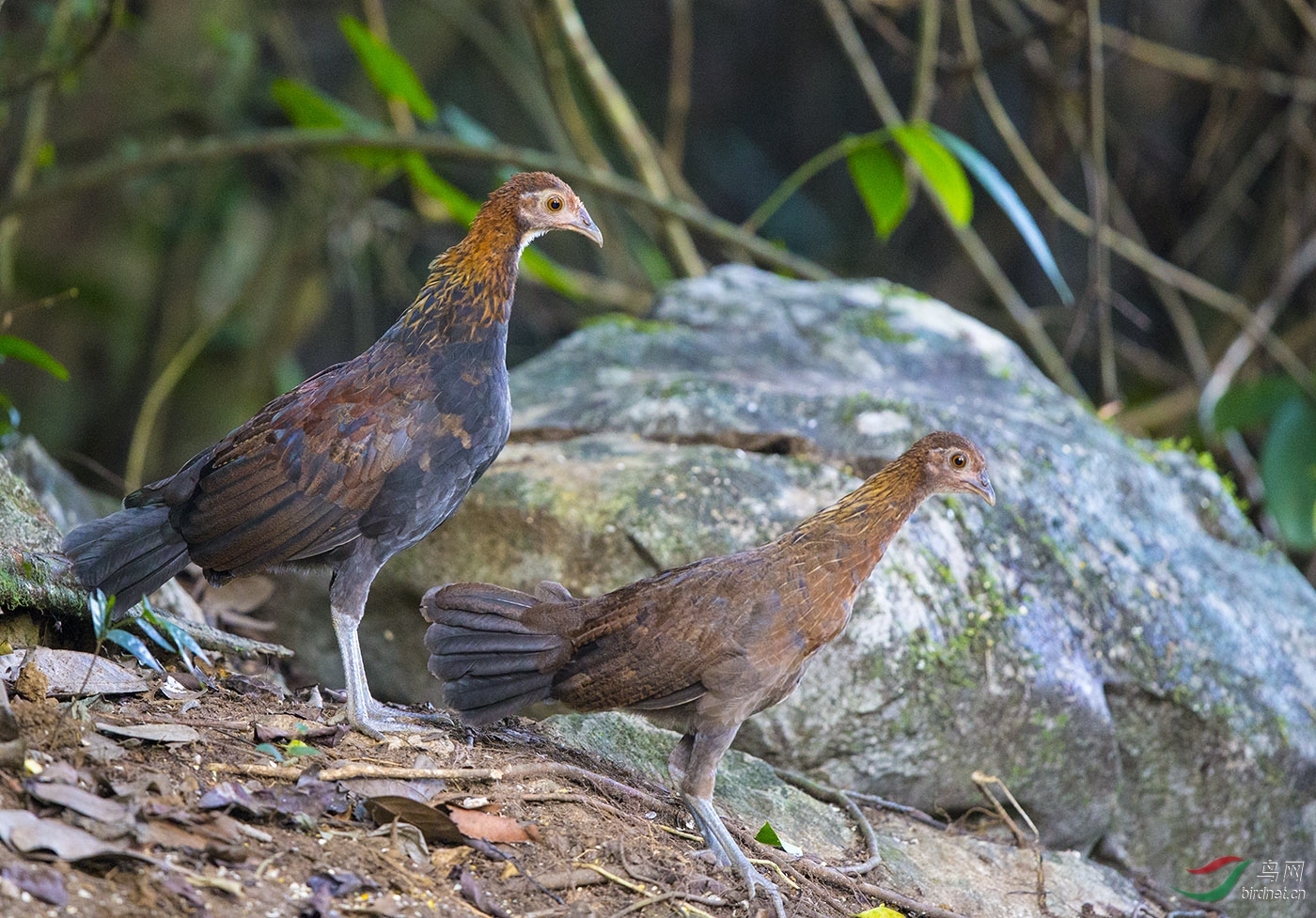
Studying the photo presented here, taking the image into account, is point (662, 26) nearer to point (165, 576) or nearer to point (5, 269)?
point (5, 269)

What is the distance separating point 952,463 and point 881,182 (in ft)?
9.70

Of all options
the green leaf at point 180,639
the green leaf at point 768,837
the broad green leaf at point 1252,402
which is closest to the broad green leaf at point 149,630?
the green leaf at point 180,639

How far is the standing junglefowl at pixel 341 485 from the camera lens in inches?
153

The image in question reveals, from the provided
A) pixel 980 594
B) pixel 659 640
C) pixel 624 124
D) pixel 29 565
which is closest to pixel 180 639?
pixel 29 565

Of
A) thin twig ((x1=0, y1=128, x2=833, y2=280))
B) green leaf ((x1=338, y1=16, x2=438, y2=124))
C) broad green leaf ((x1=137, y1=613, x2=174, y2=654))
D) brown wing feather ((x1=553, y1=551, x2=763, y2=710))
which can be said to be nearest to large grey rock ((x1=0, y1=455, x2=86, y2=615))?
broad green leaf ((x1=137, y1=613, x2=174, y2=654))

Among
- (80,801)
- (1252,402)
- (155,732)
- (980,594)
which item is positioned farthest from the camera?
(1252,402)

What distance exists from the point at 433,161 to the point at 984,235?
5.17 m

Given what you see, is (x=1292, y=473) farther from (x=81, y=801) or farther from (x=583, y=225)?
(x=81, y=801)

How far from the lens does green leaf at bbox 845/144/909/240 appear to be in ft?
21.8

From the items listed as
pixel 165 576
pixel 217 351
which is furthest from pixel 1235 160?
pixel 165 576

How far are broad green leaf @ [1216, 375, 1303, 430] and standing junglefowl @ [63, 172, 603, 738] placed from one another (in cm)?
548

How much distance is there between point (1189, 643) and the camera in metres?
5.21

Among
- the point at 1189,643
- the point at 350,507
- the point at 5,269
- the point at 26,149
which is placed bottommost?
the point at 1189,643

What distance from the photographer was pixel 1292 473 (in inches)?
299
